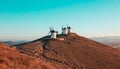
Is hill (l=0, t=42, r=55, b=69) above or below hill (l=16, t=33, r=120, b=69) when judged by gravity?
above

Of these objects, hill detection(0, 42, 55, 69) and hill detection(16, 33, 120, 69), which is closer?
hill detection(0, 42, 55, 69)

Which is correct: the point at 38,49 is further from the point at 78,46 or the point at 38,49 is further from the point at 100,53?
the point at 100,53

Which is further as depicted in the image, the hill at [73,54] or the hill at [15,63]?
the hill at [73,54]

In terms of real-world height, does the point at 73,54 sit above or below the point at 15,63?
below

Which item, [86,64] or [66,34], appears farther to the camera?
[66,34]

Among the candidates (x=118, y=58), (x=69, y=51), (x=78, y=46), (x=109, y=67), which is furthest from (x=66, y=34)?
(x=109, y=67)

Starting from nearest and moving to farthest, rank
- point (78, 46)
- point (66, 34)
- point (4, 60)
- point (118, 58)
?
point (4, 60), point (118, 58), point (78, 46), point (66, 34)

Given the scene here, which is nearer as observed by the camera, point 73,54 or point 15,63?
point 15,63

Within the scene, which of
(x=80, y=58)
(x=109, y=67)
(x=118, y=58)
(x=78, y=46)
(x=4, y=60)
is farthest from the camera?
(x=78, y=46)

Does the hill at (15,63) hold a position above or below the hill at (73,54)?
above

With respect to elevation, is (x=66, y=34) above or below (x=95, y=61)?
above
